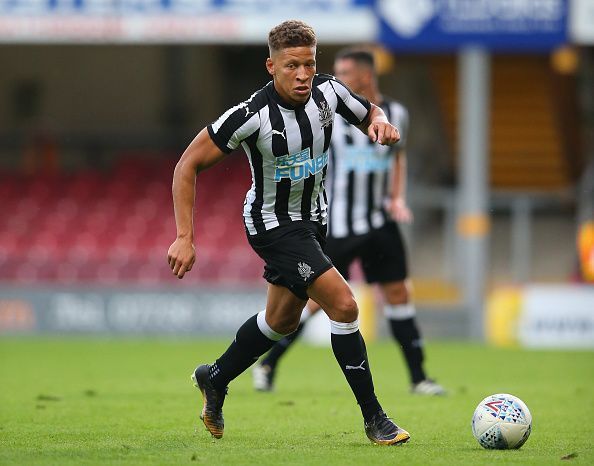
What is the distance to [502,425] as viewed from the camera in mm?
6223

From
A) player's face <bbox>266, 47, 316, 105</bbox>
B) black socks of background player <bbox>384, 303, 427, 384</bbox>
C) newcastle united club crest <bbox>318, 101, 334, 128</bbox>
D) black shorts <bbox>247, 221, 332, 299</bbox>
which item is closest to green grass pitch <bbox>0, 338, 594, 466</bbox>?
black socks of background player <bbox>384, 303, 427, 384</bbox>

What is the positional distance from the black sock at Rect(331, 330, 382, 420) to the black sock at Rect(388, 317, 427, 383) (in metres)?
2.69

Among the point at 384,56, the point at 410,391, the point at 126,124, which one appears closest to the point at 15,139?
the point at 126,124

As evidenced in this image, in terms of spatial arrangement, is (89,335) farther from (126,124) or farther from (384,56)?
(126,124)

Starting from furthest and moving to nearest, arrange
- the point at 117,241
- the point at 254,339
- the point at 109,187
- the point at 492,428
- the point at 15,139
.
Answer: the point at 15,139
the point at 109,187
the point at 117,241
the point at 254,339
the point at 492,428

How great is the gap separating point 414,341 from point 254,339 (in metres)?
2.57

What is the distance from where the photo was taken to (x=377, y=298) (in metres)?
15.7

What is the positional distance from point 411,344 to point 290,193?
2.87m

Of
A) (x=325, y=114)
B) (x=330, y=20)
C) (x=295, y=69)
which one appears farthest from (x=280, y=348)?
(x=330, y=20)

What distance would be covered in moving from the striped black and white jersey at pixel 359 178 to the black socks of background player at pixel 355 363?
2.93 metres

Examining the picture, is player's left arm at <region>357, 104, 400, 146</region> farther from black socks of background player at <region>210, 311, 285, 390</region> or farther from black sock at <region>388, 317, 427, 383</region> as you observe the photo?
black sock at <region>388, 317, 427, 383</region>

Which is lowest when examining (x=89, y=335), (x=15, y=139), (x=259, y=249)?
(x=89, y=335)

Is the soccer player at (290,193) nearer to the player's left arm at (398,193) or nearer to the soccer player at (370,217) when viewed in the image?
the soccer player at (370,217)

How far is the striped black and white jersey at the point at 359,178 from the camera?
30.7ft
